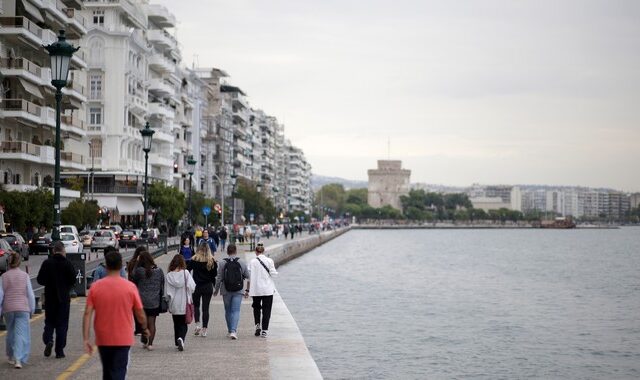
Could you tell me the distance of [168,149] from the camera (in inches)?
3772

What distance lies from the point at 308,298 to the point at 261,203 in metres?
94.4

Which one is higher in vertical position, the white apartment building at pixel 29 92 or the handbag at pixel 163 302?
the white apartment building at pixel 29 92

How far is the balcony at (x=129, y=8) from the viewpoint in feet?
262

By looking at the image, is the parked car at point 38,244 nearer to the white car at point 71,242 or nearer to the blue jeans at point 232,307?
the white car at point 71,242

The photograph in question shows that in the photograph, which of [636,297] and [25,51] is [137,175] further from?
[636,297]

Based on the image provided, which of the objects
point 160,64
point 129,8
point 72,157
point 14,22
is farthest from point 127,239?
→ point 160,64

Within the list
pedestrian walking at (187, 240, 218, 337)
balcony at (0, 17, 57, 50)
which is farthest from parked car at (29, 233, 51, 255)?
pedestrian walking at (187, 240, 218, 337)

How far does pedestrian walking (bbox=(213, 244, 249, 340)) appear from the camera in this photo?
709 inches

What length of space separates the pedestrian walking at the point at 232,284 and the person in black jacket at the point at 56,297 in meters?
3.24

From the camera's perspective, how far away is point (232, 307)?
59.1 ft

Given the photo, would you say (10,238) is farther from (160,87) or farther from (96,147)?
(160,87)

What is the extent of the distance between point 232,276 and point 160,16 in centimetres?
7843

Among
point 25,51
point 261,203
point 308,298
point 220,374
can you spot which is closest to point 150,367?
point 220,374

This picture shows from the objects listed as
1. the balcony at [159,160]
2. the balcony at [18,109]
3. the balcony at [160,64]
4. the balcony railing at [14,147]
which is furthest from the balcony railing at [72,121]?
the balcony at [160,64]
